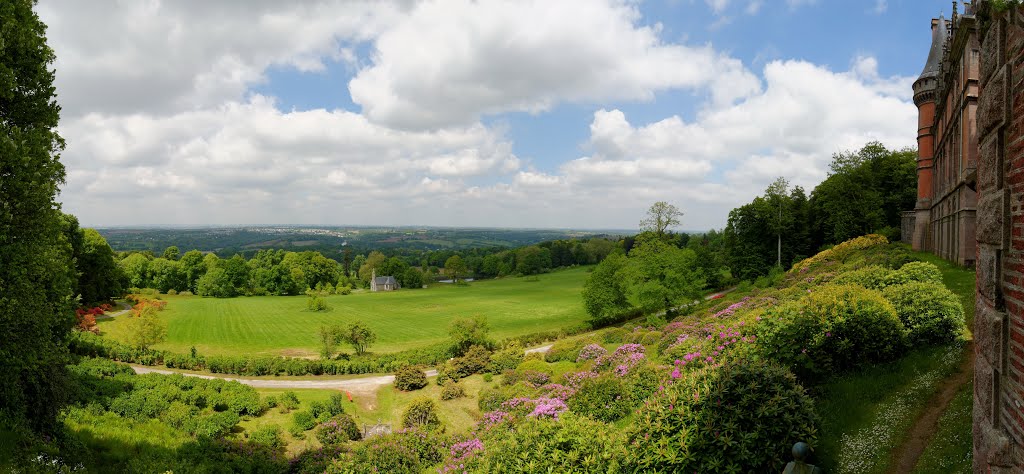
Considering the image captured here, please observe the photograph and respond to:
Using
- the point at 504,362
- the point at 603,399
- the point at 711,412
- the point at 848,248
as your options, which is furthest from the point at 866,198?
the point at 711,412

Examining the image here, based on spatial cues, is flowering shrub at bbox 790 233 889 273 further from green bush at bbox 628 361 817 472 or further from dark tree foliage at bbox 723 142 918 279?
green bush at bbox 628 361 817 472

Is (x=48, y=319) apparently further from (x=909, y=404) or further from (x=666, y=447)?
(x=909, y=404)

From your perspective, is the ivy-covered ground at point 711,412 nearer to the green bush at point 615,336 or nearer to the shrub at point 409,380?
the shrub at point 409,380

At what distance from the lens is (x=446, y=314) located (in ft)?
220

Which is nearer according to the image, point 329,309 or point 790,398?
point 790,398

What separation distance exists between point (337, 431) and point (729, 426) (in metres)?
19.2

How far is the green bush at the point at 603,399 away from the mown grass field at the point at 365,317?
34.8m

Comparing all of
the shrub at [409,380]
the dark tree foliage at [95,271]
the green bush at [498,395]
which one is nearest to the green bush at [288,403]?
the shrub at [409,380]

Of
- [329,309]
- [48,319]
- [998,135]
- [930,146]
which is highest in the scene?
[930,146]

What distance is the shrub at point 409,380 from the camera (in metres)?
31.0

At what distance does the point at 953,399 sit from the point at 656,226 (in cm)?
4891

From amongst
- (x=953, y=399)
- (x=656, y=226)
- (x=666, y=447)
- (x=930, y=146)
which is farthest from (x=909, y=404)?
(x=656, y=226)

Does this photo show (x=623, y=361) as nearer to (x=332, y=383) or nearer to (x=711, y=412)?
(x=711, y=412)

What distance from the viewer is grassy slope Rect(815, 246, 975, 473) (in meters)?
8.11
